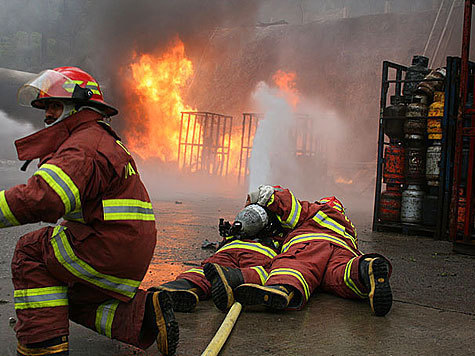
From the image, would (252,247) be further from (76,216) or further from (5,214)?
(5,214)

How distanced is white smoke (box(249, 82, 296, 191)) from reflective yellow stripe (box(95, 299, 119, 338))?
43.0 ft

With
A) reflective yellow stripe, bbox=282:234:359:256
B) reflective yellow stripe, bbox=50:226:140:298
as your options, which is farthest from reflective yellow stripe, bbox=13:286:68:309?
reflective yellow stripe, bbox=282:234:359:256

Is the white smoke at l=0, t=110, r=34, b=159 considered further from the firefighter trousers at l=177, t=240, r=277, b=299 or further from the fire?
the firefighter trousers at l=177, t=240, r=277, b=299

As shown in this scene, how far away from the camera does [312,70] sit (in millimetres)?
22719

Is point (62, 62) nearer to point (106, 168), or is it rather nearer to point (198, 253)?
point (198, 253)

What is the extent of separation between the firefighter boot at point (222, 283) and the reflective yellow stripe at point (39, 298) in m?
0.94

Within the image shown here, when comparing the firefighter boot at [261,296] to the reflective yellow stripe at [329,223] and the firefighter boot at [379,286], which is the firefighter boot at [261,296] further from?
the reflective yellow stripe at [329,223]

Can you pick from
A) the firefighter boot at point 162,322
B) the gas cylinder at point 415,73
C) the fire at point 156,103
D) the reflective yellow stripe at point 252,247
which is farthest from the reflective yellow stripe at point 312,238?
the fire at point 156,103

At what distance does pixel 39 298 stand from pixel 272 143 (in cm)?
1773

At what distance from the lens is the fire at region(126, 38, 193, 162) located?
67.1 feet

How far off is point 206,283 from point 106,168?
4.23 feet

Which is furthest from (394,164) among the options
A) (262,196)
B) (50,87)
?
(50,87)

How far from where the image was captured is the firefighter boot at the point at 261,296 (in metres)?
2.81

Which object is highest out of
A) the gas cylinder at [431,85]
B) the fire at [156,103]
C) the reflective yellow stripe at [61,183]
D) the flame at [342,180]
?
the fire at [156,103]
